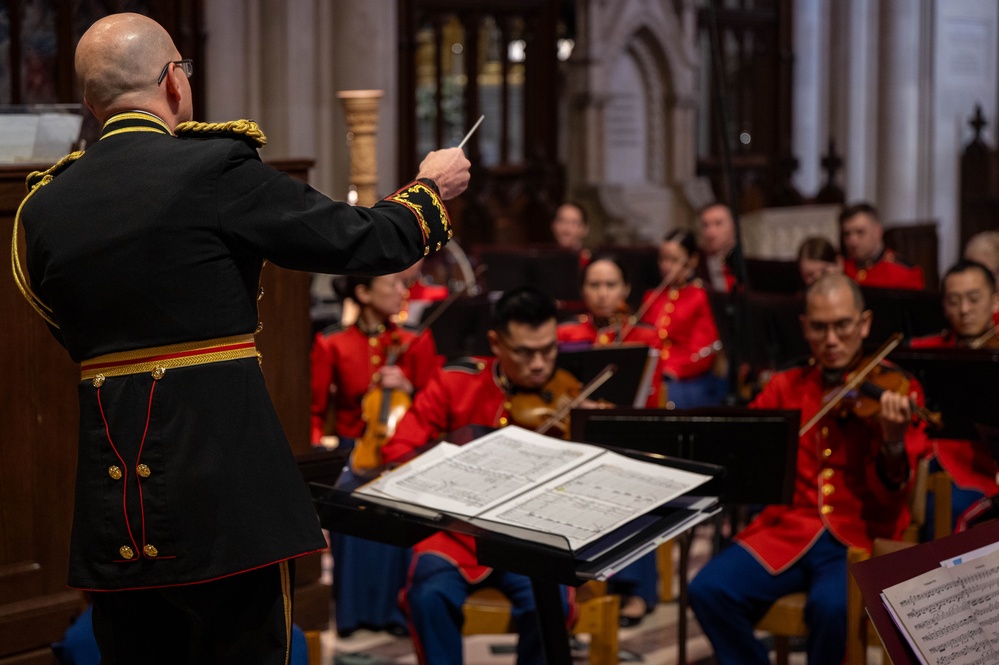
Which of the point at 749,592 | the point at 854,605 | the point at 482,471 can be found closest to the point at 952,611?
the point at 854,605

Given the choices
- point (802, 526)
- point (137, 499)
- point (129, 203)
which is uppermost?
point (129, 203)

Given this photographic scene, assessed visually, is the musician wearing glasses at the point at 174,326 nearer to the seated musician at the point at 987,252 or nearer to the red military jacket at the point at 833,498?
the red military jacket at the point at 833,498

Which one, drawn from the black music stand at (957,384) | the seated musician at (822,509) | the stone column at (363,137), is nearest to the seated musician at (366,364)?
the stone column at (363,137)

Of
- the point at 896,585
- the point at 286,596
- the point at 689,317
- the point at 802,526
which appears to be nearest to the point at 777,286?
the point at 689,317

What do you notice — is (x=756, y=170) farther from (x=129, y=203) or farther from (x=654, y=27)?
(x=129, y=203)

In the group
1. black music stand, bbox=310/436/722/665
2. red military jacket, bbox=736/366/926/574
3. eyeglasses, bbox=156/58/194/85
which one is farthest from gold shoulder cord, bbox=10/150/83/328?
red military jacket, bbox=736/366/926/574

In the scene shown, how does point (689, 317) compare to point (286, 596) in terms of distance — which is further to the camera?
point (689, 317)

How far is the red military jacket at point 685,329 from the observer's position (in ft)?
22.6

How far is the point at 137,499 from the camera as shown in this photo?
2.25m

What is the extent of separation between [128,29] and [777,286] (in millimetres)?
5507

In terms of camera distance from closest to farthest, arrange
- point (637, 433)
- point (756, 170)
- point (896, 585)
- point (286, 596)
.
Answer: point (286, 596) → point (896, 585) → point (637, 433) → point (756, 170)

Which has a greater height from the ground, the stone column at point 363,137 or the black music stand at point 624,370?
the stone column at point 363,137

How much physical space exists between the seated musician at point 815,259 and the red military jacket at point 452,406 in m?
2.74

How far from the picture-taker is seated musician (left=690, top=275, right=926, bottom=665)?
3.68 metres
